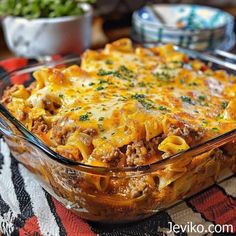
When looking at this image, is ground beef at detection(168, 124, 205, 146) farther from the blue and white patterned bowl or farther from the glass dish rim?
the blue and white patterned bowl

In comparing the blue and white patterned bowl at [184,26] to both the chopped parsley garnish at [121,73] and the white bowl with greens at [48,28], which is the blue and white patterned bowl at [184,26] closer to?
the white bowl with greens at [48,28]

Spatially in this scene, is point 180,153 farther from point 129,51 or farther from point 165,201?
point 129,51

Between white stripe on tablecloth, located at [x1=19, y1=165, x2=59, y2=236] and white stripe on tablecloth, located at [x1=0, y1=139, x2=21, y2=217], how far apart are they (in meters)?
0.03

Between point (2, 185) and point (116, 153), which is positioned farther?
point (2, 185)

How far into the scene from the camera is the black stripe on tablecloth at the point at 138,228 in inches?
36.7

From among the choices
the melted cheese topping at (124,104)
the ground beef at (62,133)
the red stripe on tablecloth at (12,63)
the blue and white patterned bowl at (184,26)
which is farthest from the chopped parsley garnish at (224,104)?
the red stripe on tablecloth at (12,63)

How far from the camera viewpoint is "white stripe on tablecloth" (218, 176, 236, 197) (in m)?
1.05

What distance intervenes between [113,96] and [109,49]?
35 centimetres

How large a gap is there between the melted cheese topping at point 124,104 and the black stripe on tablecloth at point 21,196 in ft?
0.44

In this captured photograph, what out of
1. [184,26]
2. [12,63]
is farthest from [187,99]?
[184,26]

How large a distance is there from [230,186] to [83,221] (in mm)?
360

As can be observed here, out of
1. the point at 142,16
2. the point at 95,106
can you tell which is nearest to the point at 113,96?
the point at 95,106

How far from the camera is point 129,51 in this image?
144cm

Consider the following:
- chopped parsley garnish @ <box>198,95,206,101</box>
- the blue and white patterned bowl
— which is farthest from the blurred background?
chopped parsley garnish @ <box>198,95,206,101</box>
